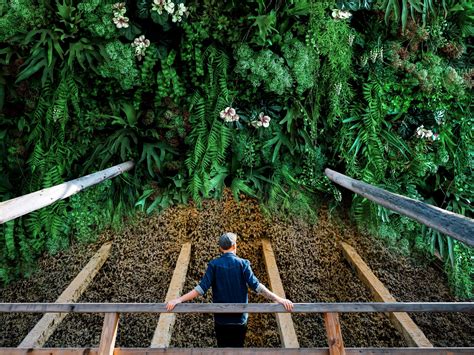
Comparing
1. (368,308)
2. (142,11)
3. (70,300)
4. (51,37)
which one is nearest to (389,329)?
(368,308)

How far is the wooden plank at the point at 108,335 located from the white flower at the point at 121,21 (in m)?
3.01

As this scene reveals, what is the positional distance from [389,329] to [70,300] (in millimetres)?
2745

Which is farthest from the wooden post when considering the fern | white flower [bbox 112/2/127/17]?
white flower [bbox 112/2/127/17]

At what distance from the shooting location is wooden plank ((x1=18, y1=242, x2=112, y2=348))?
9.60 feet

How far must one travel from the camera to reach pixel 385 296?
3.31m

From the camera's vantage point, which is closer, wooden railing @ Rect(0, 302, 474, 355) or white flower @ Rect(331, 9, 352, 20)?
wooden railing @ Rect(0, 302, 474, 355)

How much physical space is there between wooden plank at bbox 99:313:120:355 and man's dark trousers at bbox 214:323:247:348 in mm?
654

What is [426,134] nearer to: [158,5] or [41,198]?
[158,5]

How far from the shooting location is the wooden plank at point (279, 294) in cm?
272

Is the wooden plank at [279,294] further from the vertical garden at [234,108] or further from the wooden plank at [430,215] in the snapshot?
the wooden plank at [430,215]

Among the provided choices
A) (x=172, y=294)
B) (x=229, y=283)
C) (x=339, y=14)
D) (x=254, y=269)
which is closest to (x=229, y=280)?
(x=229, y=283)

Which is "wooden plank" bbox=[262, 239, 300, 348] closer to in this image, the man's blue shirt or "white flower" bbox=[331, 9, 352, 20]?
the man's blue shirt

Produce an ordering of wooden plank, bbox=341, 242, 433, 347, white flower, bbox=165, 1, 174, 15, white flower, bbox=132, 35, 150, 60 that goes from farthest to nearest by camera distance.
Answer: white flower, bbox=132, 35, 150, 60 → white flower, bbox=165, 1, 174, 15 → wooden plank, bbox=341, 242, 433, 347

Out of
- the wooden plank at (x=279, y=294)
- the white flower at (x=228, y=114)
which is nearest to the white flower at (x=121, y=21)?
the white flower at (x=228, y=114)
